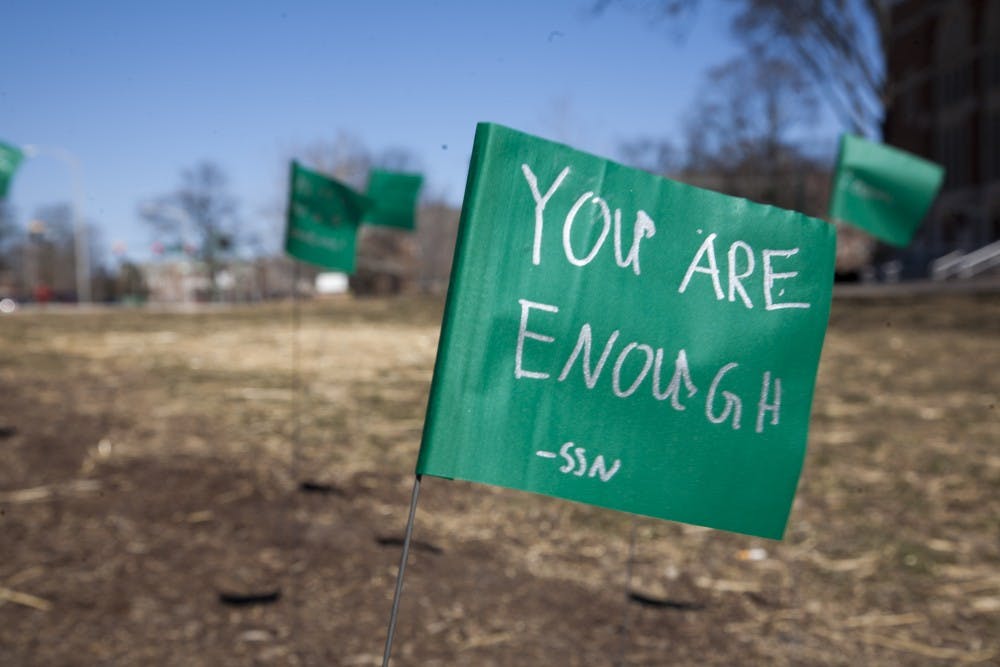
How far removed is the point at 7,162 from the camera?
5723 mm

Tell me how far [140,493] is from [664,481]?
3762 millimetres

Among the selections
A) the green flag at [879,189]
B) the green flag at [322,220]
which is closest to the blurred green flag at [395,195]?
the green flag at [322,220]

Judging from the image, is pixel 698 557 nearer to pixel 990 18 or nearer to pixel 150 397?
pixel 150 397

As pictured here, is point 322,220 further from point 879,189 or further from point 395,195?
point 879,189

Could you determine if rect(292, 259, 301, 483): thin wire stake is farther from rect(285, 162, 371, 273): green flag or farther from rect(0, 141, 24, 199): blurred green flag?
rect(0, 141, 24, 199): blurred green flag

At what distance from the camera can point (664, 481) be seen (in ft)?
6.05

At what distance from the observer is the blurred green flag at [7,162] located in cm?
564

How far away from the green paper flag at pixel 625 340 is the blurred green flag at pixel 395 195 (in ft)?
15.6

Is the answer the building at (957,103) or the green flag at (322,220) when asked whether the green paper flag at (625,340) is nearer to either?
the green flag at (322,220)

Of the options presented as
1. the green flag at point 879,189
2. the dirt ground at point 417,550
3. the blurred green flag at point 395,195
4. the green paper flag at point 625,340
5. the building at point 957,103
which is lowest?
the dirt ground at point 417,550

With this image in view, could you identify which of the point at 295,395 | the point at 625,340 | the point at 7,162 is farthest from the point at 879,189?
the point at 7,162

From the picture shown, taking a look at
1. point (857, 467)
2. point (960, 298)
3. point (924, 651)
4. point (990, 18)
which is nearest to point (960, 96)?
point (990, 18)

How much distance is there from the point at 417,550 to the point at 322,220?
2432 millimetres

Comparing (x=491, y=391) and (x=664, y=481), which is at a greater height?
(x=491, y=391)
